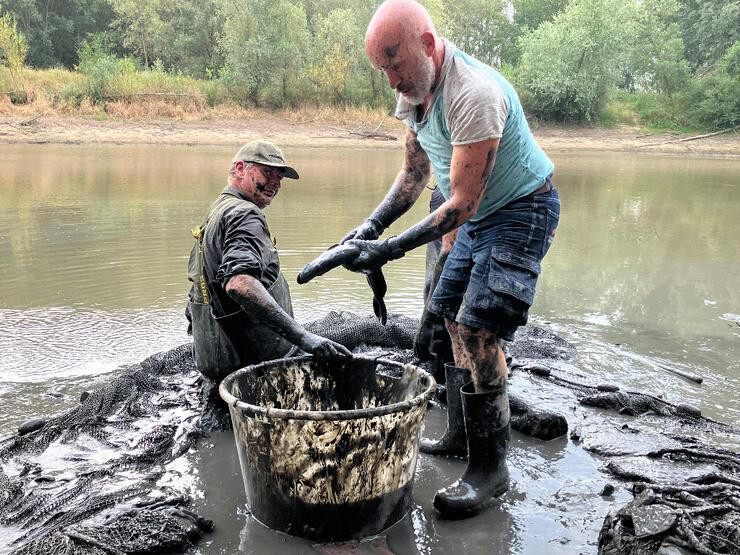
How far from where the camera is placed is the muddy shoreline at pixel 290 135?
2394 centimetres

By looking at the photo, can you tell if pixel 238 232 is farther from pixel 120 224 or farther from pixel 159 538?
pixel 120 224

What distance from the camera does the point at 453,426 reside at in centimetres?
349

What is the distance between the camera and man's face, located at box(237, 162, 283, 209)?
12.2ft

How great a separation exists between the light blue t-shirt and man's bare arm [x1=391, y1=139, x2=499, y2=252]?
49 millimetres

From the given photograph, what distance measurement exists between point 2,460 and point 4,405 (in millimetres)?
859

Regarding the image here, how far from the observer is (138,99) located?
29.1 meters

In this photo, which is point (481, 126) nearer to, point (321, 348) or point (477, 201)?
point (477, 201)

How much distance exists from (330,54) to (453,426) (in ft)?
119

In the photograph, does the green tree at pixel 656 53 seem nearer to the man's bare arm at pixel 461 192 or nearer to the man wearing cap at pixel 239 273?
the man wearing cap at pixel 239 273

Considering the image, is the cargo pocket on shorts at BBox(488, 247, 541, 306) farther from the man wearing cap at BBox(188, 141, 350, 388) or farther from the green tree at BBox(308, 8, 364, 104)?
the green tree at BBox(308, 8, 364, 104)

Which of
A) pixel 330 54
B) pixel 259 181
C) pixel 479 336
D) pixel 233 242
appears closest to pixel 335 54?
pixel 330 54

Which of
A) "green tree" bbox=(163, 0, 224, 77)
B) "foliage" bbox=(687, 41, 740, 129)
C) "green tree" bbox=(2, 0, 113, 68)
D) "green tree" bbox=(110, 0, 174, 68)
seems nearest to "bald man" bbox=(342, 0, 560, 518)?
"foliage" bbox=(687, 41, 740, 129)

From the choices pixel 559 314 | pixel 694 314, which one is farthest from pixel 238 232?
pixel 694 314

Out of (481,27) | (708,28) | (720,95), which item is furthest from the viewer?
(481,27)
